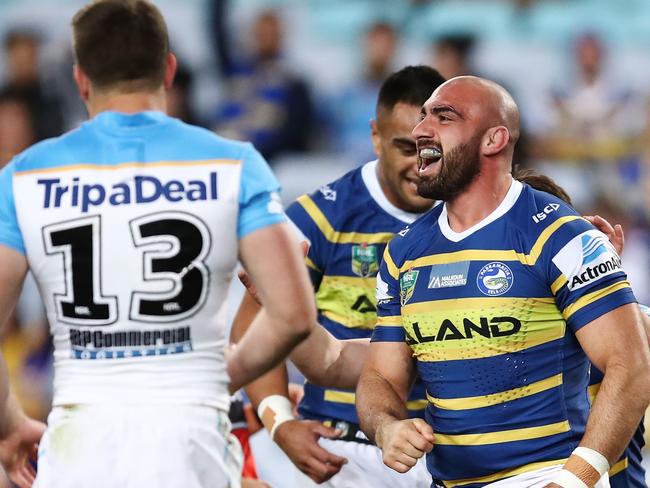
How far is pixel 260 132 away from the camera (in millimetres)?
10570

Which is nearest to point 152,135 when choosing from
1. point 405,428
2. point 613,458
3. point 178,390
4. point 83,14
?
point 83,14

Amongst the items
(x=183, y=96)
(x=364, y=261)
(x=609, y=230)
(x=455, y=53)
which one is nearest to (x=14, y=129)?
(x=183, y=96)

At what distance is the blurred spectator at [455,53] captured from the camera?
10.7 metres

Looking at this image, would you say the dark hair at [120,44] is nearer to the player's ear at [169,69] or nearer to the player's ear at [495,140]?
the player's ear at [169,69]

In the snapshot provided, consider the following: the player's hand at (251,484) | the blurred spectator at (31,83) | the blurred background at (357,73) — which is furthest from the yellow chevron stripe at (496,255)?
the blurred spectator at (31,83)

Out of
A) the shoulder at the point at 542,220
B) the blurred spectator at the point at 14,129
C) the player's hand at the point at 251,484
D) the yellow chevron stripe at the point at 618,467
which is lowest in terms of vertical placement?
the player's hand at the point at 251,484

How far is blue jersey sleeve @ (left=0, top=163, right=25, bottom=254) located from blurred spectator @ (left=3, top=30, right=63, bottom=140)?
7.43m

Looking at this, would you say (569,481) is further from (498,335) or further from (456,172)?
(456,172)

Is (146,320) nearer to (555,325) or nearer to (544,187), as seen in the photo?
(555,325)

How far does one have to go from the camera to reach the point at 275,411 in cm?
511

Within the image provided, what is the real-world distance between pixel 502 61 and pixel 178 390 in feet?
26.4

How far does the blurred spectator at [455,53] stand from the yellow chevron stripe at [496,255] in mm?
6748

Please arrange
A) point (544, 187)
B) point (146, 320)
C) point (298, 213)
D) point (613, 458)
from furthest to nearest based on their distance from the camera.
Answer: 1. point (298, 213)
2. point (544, 187)
3. point (613, 458)
4. point (146, 320)

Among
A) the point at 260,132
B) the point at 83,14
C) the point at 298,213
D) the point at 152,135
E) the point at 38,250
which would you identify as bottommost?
the point at 260,132
